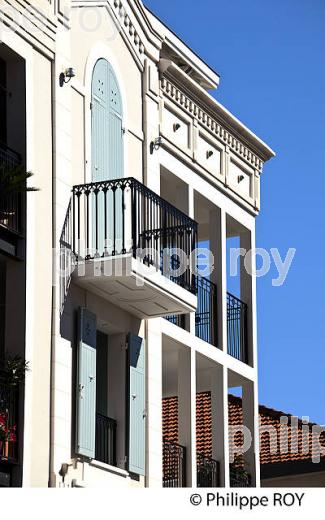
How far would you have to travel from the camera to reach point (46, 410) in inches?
985

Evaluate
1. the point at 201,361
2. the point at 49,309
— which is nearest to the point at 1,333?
the point at 49,309

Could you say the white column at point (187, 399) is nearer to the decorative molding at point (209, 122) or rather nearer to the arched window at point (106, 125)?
the arched window at point (106, 125)

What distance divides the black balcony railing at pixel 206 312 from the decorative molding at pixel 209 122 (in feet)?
10.1

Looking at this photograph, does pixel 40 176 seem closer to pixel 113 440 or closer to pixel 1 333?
pixel 1 333

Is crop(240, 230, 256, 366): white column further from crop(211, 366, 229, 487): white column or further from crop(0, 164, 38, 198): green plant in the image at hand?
crop(0, 164, 38, 198): green plant

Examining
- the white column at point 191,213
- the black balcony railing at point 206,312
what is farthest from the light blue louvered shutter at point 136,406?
the black balcony railing at point 206,312

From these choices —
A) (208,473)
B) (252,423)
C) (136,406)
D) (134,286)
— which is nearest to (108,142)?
(134,286)

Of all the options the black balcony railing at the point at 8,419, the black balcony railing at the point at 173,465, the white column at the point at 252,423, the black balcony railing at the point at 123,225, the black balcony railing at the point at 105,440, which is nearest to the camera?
the black balcony railing at the point at 8,419

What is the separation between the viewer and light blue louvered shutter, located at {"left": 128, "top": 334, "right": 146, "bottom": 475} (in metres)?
27.8

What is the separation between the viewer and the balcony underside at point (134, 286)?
26344 millimetres

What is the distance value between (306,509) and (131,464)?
6.58 m

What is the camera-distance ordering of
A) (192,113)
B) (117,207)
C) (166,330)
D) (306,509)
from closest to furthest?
(306,509) < (117,207) < (166,330) < (192,113)

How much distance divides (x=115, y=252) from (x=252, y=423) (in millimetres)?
7882

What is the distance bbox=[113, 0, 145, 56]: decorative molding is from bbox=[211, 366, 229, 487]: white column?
21.0ft
